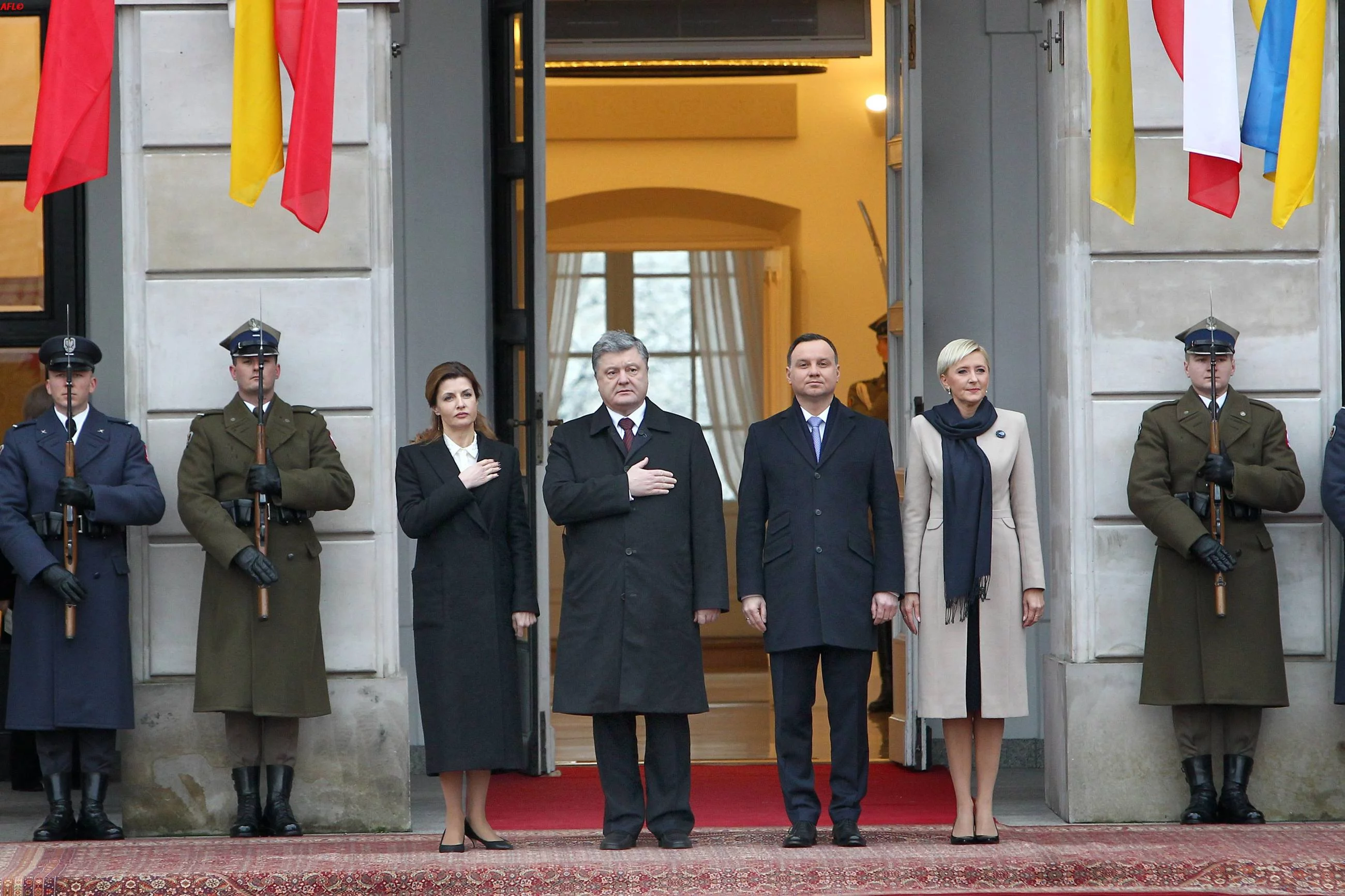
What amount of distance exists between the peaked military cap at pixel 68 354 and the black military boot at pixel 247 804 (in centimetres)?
153

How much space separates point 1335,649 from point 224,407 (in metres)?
4.11

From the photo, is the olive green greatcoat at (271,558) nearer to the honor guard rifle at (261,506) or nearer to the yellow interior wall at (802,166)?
the honor guard rifle at (261,506)

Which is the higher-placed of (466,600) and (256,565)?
(256,565)

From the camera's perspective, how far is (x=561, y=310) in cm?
1388

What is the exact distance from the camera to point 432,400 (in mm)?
5773

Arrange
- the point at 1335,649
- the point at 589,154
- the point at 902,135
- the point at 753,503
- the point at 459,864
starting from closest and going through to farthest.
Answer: the point at 459,864 → the point at 753,503 → the point at 1335,649 → the point at 902,135 → the point at 589,154

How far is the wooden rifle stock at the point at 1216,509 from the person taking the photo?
6035 mm

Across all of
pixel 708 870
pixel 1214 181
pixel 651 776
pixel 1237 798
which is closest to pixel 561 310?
pixel 1214 181

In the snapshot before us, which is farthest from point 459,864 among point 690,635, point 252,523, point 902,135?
point 902,135

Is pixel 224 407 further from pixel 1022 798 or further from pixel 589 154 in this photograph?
pixel 589 154

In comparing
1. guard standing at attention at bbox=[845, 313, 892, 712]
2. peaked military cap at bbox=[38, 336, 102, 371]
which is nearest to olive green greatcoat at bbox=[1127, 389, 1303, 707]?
guard standing at attention at bbox=[845, 313, 892, 712]

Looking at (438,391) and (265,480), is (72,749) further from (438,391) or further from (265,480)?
(438,391)

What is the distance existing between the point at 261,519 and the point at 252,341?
24.3 inches

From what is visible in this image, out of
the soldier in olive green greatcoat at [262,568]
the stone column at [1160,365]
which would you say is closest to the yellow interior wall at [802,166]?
the stone column at [1160,365]
